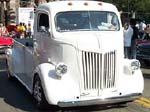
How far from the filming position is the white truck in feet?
29.6

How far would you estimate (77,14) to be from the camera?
32.6 ft

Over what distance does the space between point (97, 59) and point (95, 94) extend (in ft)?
2.24

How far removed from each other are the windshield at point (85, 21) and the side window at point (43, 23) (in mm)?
312

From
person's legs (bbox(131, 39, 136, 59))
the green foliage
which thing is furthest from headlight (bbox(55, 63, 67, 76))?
the green foliage

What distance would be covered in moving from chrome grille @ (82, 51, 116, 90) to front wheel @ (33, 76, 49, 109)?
2.83 feet

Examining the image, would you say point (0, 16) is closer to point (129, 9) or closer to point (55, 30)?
point (129, 9)

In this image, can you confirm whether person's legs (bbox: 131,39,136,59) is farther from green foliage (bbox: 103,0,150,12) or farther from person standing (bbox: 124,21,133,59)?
green foliage (bbox: 103,0,150,12)

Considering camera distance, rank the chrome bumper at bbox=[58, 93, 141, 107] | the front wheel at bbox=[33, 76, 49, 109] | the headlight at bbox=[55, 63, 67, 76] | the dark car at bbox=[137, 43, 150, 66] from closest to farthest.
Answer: the chrome bumper at bbox=[58, 93, 141, 107] < the headlight at bbox=[55, 63, 67, 76] < the front wheel at bbox=[33, 76, 49, 109] < the dark car at bbox=[137, 43, 150, 66]

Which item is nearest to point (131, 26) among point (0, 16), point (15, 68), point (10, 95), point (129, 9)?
point (15, 68)

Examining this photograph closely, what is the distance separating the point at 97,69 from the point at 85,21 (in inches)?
51.0

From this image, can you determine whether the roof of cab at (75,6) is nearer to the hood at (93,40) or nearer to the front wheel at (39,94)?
the hood at (93,40)

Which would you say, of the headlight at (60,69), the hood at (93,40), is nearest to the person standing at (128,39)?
the hood at (93,40)

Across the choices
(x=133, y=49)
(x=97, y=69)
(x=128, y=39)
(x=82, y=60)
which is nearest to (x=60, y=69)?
(x=82, y=60)

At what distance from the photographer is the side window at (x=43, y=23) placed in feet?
32.8
